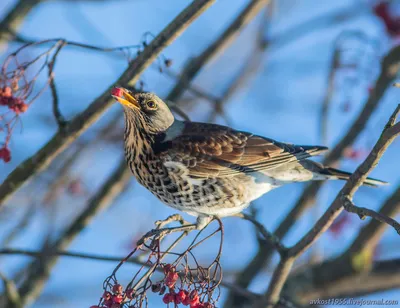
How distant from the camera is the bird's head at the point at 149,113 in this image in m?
4.55

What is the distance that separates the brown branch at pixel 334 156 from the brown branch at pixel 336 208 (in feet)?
4.26

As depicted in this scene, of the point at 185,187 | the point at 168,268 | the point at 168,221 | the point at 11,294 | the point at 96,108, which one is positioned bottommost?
the point at 168,268

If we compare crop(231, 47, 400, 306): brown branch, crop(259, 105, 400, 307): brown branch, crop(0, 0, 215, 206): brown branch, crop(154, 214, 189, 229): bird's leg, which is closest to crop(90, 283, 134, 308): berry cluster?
crop(154, 214, 189, 229): bird's leg

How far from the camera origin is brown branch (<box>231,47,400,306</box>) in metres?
5.79

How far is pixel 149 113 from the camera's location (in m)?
4.67

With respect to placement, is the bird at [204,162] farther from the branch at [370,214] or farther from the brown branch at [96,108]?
the branch at [370,214]

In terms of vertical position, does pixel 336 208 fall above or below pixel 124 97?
below

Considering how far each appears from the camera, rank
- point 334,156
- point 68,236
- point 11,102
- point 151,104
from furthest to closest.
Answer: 1. point 334,156
2. point 68,236
3. point 151,104
4. point 11,102

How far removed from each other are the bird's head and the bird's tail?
4.39 ft

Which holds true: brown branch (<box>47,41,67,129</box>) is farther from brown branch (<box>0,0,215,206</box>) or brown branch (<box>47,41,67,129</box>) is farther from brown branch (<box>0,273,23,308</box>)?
brown branch (<box>0,273,23,308</box>)

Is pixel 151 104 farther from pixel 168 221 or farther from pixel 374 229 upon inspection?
pixel 374 229

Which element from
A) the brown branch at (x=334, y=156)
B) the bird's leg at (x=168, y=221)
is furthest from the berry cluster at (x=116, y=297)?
the brown branch at (x=334, y=156)

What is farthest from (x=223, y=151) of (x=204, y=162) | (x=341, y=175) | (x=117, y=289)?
(x=117, y=289)

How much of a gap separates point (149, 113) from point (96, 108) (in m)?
0.59
